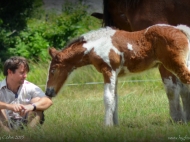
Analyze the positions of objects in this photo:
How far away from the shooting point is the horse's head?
6242mm

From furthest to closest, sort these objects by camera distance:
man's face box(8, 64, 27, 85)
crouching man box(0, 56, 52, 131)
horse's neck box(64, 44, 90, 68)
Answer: horse's neck box(64, 44, 90, 68), man's face box(8, 64, 27, 85), crouching man box(0, 56, 52, 131)

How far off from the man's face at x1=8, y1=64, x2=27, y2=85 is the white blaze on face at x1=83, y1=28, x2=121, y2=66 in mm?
718

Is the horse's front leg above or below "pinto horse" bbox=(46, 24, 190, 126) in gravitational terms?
below

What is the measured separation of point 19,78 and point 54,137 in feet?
3.13

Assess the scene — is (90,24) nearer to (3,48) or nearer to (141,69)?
(3,48)

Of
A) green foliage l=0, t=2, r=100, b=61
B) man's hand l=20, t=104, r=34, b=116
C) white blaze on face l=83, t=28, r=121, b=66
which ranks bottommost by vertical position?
man's hand l=20, t=104, r=34, b=116

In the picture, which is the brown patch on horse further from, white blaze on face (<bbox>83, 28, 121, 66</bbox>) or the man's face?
the man's face

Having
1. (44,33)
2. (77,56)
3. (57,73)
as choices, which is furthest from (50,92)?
(44,33)

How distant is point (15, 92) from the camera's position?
20.3ft

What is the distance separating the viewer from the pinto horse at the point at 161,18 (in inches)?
261

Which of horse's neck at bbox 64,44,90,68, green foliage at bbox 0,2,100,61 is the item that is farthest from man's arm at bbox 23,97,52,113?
green foliage at bbox 0,2,100,61

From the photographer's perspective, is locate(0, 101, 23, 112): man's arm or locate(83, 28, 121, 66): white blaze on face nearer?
locate(0, 101, 23, 112): man's arm

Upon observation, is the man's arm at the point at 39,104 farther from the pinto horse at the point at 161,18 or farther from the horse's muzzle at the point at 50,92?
the pinto horse at the point at 161,18

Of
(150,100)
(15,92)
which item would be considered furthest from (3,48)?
(15,92)
